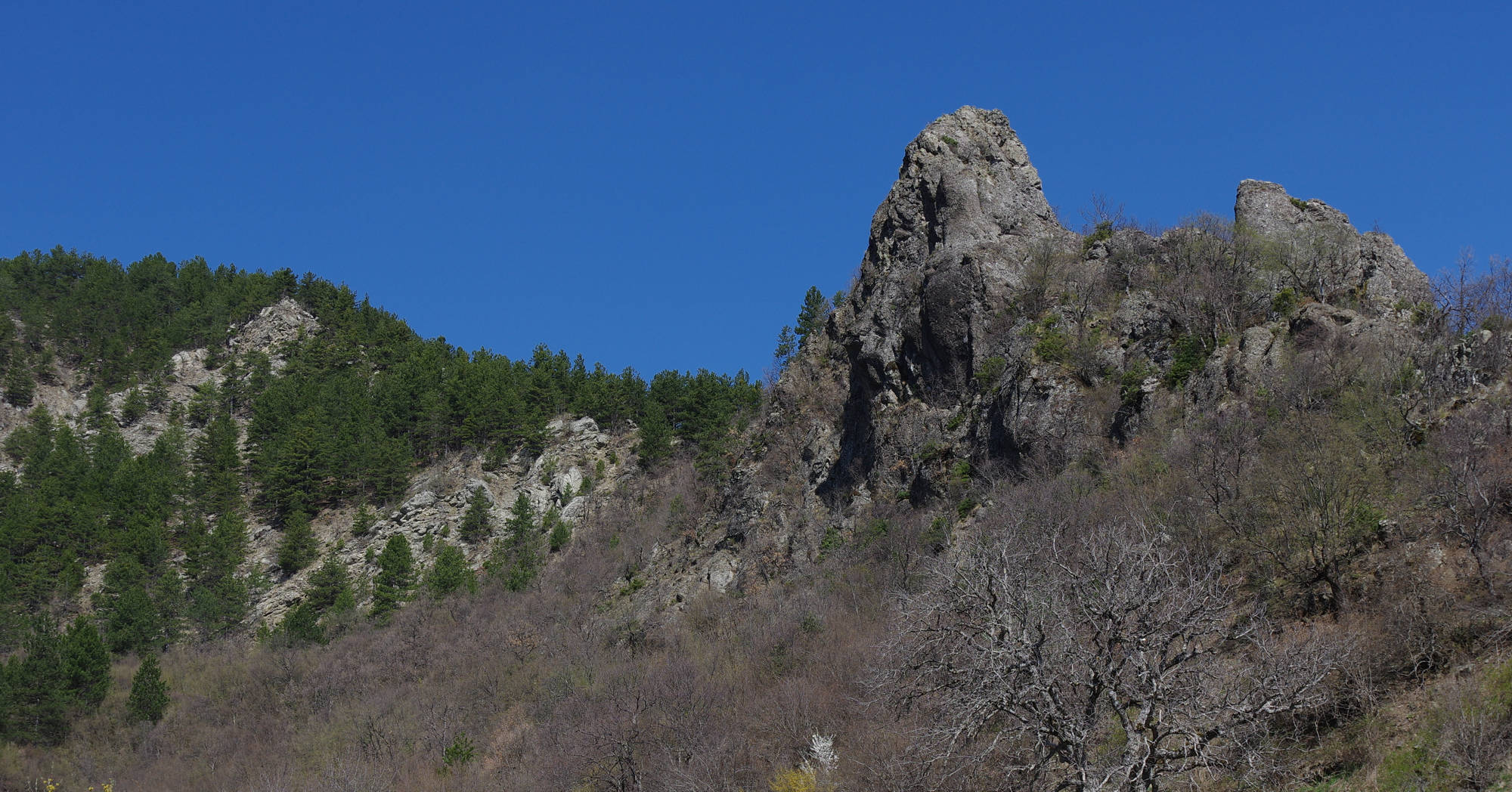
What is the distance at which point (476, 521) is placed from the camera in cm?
7106

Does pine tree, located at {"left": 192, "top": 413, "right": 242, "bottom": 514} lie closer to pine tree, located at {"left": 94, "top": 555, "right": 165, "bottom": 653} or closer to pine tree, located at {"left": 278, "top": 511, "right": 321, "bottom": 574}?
pine tree, located at {"left": 278, "top": 511, "right": 321, "bottom": 574}

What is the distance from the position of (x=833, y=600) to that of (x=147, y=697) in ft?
118

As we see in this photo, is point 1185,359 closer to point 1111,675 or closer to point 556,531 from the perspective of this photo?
point 1111,675

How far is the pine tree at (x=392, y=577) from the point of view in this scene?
201 ft

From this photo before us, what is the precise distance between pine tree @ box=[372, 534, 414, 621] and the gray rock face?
159 ft

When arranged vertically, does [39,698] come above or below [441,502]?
below

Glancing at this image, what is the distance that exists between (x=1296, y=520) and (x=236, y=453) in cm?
7763

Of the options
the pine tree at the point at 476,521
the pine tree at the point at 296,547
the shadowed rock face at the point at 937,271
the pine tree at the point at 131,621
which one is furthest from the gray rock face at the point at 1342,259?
the pine tree at the point at 131,621

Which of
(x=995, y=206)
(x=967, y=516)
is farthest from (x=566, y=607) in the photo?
(x=995, y=206)

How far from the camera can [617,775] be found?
3631 centimetres

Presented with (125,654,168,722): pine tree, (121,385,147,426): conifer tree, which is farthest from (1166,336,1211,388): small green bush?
(121,385,147,426): conifer tree

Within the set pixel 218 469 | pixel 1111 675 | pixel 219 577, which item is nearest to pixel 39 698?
pixel 219 577

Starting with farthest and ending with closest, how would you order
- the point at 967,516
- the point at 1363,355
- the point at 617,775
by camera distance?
the point at 967,516 → the point at 617,775 → the point at 1363,355

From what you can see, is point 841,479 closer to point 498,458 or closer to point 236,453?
point 498,458
